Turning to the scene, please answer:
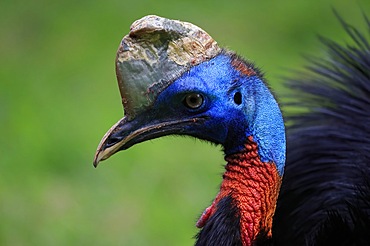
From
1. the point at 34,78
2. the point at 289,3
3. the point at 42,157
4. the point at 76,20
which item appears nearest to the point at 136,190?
the point at 42,157

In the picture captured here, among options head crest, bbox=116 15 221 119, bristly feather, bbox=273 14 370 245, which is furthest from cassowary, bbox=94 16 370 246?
bristly feather, bbox=273 14 370 245

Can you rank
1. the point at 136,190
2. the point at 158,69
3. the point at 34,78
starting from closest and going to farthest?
the point at 158,69, the point at 136,190, the point at 34,78

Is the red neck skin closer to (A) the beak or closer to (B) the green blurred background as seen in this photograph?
(A) the beak

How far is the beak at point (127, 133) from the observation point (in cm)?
220

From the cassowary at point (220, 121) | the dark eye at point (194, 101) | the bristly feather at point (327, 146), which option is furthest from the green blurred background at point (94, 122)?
the dark eye at point (194, 101)

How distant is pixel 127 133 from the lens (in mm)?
2205

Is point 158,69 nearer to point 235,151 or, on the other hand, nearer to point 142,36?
point 142,36

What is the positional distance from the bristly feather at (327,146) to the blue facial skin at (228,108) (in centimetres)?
38

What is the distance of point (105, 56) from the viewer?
5211 mm

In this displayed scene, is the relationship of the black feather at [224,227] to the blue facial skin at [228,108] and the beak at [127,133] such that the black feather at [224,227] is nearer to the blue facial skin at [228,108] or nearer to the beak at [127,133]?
the blue facial skin at [228,108]

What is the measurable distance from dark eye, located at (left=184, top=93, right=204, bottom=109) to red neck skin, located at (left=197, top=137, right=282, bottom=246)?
6.6 inches

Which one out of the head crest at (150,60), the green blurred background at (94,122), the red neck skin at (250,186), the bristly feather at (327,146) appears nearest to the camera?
the head crest at (150,60)

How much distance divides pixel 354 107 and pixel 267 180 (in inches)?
31.4

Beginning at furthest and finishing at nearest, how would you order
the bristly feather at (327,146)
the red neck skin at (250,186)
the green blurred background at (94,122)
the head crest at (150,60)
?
the green blurred background at (94,122), the bristly feather at (327,146), the red neck skin at (250,186), the head crest at (150,60)
